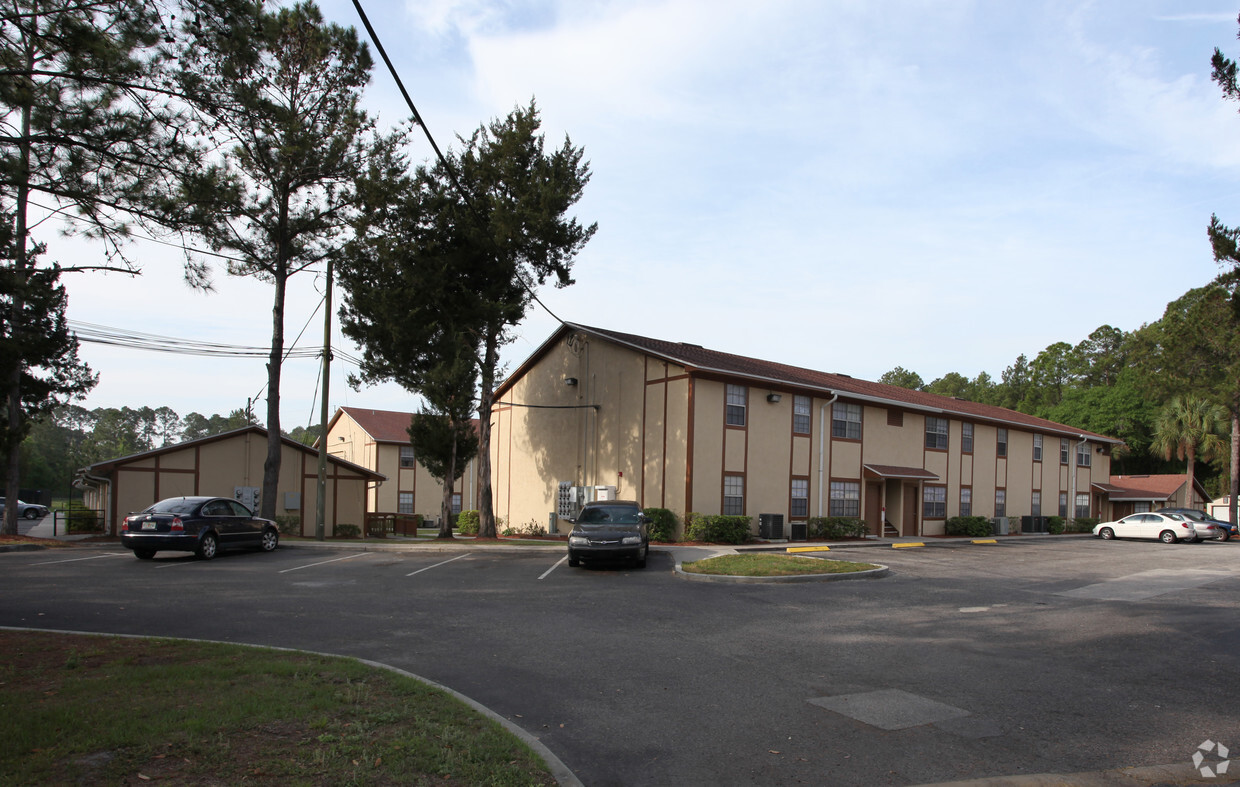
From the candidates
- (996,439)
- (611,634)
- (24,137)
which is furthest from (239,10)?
(996,439)

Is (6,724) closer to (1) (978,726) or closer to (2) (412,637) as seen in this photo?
(2) (412,637)

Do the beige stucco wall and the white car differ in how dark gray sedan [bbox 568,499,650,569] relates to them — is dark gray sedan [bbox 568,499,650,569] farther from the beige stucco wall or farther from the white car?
the white car

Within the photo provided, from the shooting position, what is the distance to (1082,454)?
43.6 meters

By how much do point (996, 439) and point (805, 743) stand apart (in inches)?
1383

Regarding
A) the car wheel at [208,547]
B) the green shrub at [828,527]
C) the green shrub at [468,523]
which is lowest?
the green shrub at [468,523]

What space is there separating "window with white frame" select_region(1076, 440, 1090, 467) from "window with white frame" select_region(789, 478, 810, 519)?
23403 mm

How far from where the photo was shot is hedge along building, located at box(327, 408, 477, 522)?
48.5 m

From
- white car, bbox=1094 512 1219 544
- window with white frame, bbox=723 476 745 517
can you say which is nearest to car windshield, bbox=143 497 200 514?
window with white frame, bbox=723 476 745 517

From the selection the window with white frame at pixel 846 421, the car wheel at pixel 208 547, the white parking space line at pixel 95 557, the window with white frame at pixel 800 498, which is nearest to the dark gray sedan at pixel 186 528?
the car wheel at pixel 208 547

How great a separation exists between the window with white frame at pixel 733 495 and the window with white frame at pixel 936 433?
1141 centimetres

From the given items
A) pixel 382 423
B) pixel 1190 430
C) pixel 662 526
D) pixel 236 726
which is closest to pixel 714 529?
pixel 662 526

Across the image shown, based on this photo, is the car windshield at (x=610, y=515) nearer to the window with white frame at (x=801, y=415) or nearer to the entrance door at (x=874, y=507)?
the window with white frame at (x=801, y=415)

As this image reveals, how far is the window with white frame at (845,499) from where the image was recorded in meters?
29.2

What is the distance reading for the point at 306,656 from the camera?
25.8ft
